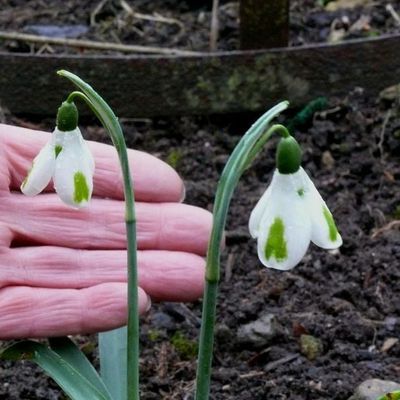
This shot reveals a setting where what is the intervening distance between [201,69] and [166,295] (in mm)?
1403

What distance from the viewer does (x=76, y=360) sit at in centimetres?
172

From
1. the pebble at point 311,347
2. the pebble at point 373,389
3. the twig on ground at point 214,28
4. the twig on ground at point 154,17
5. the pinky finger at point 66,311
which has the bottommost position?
the pebble at point 311,347

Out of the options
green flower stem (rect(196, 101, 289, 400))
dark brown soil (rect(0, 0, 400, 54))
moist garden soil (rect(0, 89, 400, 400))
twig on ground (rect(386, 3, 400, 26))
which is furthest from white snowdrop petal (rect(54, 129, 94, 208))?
twig on ground (rect(386, 3, 400, 26))

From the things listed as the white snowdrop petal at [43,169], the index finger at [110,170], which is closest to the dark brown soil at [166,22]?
the index finger at [110,170]

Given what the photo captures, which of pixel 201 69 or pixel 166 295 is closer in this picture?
pixel 166 295

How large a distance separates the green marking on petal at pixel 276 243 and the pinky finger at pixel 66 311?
1.59 feet

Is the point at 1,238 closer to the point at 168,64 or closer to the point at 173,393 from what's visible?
the point at 173,393

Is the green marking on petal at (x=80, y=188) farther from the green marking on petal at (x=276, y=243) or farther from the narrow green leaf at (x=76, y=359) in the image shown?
the narrow green leaf at (x=76, y=359)

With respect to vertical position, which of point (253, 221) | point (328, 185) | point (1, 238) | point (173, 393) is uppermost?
point (253, 221)

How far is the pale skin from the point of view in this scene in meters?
1.75

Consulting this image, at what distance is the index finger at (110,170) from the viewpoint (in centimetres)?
194

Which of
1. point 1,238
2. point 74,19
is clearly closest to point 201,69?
point 74,19

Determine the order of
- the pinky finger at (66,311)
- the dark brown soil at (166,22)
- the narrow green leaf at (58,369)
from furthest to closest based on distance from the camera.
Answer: the dark brown soil at (166,22) < the pinky finger at (66,311) < the narrow green leaf at (58,369)

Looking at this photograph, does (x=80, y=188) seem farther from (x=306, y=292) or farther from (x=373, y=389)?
(x=306, y=292)
